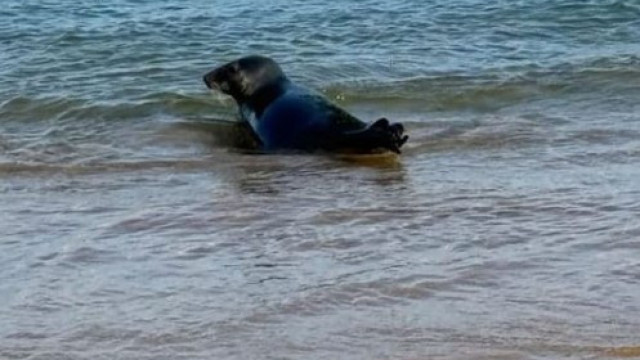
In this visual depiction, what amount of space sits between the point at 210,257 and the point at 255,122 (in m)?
A: 2.90

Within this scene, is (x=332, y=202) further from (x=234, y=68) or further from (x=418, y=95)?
(x=418, y=95)

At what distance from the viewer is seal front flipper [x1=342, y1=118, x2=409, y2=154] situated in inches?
269

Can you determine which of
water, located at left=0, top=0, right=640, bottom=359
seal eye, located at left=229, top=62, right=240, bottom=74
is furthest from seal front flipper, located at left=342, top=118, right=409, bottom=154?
seal eye, located at left=229, top=62, right=240, bottom=74

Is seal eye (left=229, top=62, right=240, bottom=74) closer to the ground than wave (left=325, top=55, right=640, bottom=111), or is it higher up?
higher up

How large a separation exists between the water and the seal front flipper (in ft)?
0.34

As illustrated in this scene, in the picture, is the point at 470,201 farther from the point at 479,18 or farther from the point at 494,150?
the point at 479,18

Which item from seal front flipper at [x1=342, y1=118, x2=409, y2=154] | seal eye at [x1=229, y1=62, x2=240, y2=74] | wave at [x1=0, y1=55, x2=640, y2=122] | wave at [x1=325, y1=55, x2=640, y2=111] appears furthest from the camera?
wave at [x1=325, y1=55, x2=640, y2=111]

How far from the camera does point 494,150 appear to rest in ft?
23.2

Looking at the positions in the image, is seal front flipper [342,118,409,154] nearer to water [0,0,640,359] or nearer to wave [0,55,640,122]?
water [0,0,640,359]

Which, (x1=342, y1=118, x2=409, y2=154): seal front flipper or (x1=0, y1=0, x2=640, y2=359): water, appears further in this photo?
(x1=342, y1=118, x2=409, y2=154): seal front flipper

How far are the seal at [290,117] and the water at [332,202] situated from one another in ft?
0.47

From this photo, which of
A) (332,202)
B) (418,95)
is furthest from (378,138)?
(418,95)

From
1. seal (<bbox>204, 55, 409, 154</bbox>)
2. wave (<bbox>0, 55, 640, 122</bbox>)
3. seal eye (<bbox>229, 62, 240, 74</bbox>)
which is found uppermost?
seal eye (<bbox>229, 62, 240, 74</bbox>)

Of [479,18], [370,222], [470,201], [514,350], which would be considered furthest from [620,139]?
[479,18]
